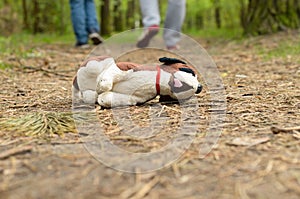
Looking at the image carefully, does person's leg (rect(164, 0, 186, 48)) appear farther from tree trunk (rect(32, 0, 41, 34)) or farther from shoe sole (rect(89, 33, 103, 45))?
tree trunk (rect(32, 0, 41, 34))

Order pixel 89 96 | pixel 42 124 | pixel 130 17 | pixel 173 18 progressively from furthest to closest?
pixel 130 17, pixel 173 18, pixel 89 96, pixel 42 124

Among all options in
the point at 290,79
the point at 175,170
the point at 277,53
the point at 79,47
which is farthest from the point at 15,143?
the point at 79,47

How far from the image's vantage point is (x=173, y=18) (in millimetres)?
4723

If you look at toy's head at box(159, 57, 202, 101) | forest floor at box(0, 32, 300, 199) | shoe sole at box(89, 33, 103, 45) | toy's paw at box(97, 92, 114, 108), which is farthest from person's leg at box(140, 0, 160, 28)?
toy's paw at box(97, 92, 114, 108)

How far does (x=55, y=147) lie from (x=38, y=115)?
1.15 feet

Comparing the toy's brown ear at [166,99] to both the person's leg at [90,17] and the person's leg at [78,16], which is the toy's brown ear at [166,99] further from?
the person's leg at [90,17]

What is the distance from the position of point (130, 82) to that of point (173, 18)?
3160 mm

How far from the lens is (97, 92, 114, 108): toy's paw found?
1671 mm

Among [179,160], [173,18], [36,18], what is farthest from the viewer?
[36,18]

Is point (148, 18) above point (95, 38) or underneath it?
above

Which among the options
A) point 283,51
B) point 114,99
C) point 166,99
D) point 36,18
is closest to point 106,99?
point 114,99

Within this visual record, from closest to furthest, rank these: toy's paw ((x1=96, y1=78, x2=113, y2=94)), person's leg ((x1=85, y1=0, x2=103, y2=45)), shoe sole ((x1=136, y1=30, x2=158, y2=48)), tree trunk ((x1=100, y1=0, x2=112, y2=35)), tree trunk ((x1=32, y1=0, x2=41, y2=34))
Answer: toy's paw ((x1=96, y1=78, x2=113, y2=94))
shoe sole ((x1=136, y1=30, x2=158, y2=48))
person's leg ((x1=85, y1=0, x2=103, y2=45))
tree trunk ((x1=100, y1=0, x2=112, y2=35))
tree trunk ((x1=32, y1=0, x2=41, y2=34))

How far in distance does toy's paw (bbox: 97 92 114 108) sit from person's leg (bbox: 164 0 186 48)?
3.02 metres

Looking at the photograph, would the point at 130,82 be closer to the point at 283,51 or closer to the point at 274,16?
the point at 283,51
